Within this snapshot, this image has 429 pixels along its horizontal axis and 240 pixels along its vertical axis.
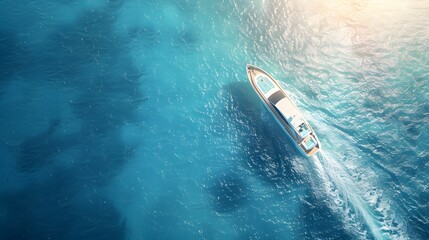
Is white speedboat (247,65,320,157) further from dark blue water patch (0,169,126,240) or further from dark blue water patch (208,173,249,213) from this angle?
dark blue water patch (0,169,126,240)

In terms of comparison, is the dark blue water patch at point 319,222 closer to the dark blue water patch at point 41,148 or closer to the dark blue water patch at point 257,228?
the dark blue water patch at point 257,228

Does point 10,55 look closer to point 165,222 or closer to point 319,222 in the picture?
point 165,222

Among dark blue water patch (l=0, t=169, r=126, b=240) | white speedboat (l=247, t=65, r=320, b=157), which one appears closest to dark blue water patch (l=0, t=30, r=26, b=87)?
dark blue water patch (l=0, t=169, r=126, b=240)

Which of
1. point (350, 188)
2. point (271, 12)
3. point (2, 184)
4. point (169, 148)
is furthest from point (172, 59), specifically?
point (350, 188)

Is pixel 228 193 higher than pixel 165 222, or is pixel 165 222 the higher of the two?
pixel 228 193

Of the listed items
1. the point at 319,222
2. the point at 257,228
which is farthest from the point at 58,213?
the point at 319,222

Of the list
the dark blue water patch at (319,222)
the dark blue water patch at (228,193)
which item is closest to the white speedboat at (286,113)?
the dark blue water patch at (319,222)
